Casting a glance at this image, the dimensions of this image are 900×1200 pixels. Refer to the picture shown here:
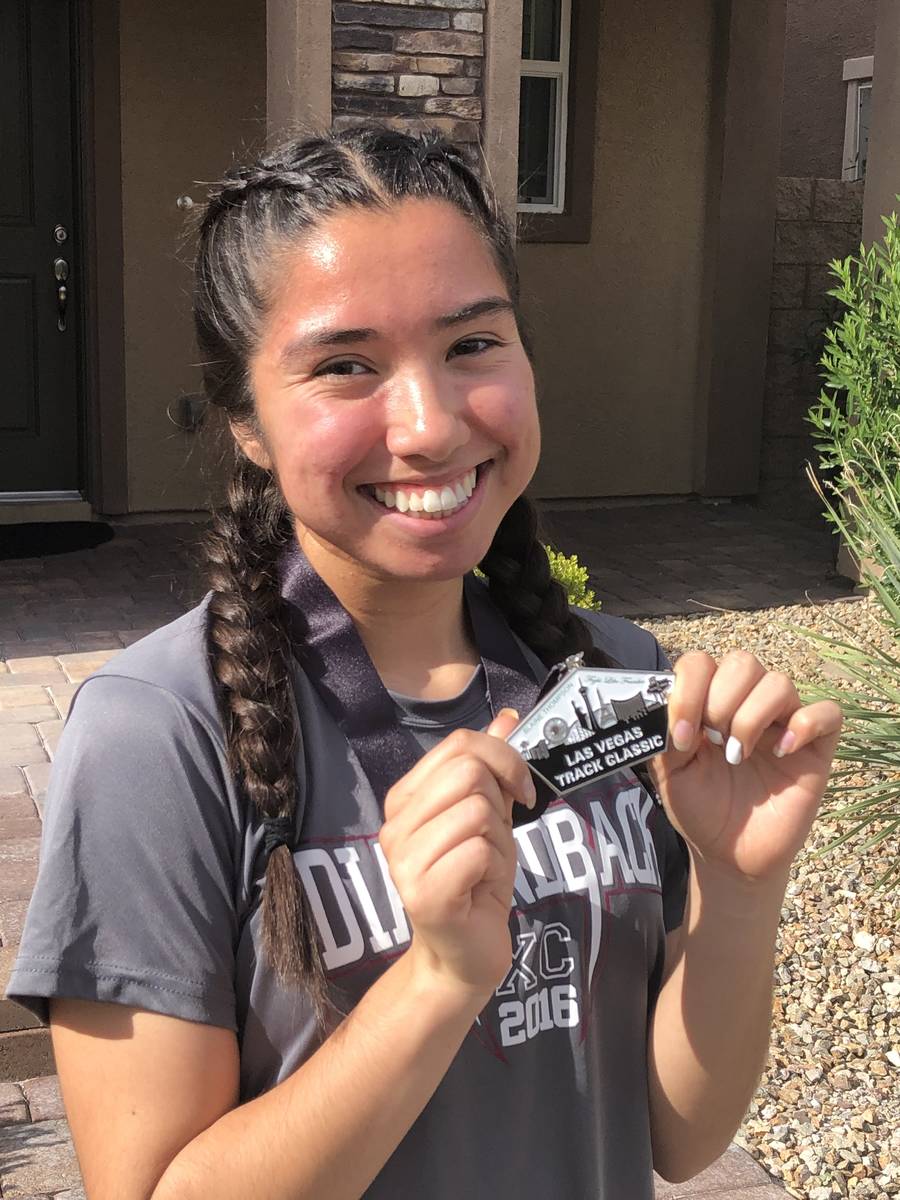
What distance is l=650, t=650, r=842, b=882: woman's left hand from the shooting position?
139cm

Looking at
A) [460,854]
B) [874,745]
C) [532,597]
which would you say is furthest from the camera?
[874,745]

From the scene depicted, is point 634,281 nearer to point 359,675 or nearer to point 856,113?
point 856,113

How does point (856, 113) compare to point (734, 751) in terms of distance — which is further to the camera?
point (856, 113)

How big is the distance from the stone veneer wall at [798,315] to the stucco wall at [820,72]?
3.85 meters

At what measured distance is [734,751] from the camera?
1.38 meters

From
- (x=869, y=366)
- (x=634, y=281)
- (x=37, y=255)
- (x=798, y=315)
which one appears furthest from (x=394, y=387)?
(x=798, y=315)

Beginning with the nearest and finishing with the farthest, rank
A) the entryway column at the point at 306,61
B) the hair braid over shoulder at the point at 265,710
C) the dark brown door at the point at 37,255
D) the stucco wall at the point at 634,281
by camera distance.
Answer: the hair braid over shoulder at the point at 265,710 < the entryway column at the point at 306,61 < the dark brown door at the point at 37,255 < the stucco wall at the point at 634,281

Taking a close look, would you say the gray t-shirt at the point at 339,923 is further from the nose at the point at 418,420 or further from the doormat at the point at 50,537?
the doormat at the point at 50,537

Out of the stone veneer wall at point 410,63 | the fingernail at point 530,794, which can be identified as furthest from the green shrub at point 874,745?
the fingernail at point 530,794

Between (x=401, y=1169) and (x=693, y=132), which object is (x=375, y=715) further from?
(x=693, y=132)

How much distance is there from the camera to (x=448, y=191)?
156 centimetres

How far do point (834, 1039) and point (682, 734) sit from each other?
2688 millimetres

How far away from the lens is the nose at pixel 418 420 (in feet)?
4.74

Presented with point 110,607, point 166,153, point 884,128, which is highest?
point 884,128
